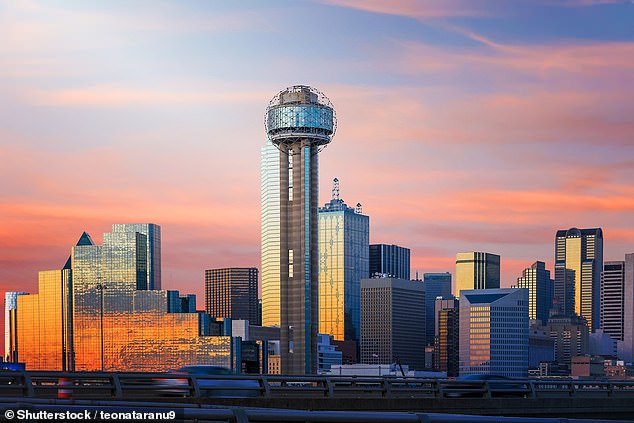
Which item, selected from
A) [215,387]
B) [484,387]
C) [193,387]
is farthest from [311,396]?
[484,387]

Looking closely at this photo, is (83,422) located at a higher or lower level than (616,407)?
higher

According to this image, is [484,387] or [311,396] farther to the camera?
[484,387]

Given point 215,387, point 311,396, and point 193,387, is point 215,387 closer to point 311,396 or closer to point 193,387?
point 193,387

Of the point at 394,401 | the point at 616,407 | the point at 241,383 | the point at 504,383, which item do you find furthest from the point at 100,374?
the point at 616,407

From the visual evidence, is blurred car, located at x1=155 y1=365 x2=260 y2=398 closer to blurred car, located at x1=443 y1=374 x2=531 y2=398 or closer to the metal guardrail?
the metal guardrail

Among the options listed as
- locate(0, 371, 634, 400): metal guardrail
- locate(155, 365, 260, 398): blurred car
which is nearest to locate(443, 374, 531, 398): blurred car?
locate(0, 371, 634, 400): metal guardrail

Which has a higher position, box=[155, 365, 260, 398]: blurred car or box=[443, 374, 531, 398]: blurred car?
box=[155, 365, 260, 398]: blurred car

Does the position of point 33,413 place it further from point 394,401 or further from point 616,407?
point 616,407

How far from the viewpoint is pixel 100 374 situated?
33969mm

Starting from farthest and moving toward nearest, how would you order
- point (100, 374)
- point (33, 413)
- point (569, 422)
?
point (100, 374)
point (569, 422)
point (33, 413)

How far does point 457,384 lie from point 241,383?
28.8 feet

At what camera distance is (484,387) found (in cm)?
4125

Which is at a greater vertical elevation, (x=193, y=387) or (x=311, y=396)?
(x=193, y=387)

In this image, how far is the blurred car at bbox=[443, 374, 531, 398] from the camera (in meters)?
40.7
